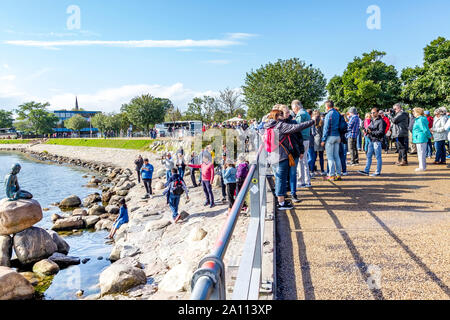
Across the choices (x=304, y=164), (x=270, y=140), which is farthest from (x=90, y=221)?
(x=270, y=140)

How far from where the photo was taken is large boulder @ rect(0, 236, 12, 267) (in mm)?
10812

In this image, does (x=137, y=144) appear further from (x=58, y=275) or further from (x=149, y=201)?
(x=58, y=275)

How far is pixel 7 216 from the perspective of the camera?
10742mm

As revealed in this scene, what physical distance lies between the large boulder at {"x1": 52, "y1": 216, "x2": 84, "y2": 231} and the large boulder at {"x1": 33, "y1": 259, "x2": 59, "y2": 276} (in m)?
5.41

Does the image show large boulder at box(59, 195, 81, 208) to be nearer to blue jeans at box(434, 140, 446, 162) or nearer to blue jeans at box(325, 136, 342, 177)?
blue jeans at box(325, 136, 342, 177)

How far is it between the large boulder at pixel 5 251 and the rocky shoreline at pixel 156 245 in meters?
3.38

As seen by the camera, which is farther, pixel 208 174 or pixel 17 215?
pixel 208 174

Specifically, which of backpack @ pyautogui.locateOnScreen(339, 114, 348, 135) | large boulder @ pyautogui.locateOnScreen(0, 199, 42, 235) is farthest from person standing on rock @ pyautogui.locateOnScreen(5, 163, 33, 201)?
backpack @ pyautogui.locateOnScreen(339, 114, 348, 135)

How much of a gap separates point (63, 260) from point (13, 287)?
9.82 ft

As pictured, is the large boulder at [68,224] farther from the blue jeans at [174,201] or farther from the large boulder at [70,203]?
the blue jeans at [174,201]

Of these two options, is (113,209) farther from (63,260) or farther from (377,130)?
(377,130)

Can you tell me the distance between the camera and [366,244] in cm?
463

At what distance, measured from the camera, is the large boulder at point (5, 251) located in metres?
10.8

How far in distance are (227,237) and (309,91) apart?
146 feet
